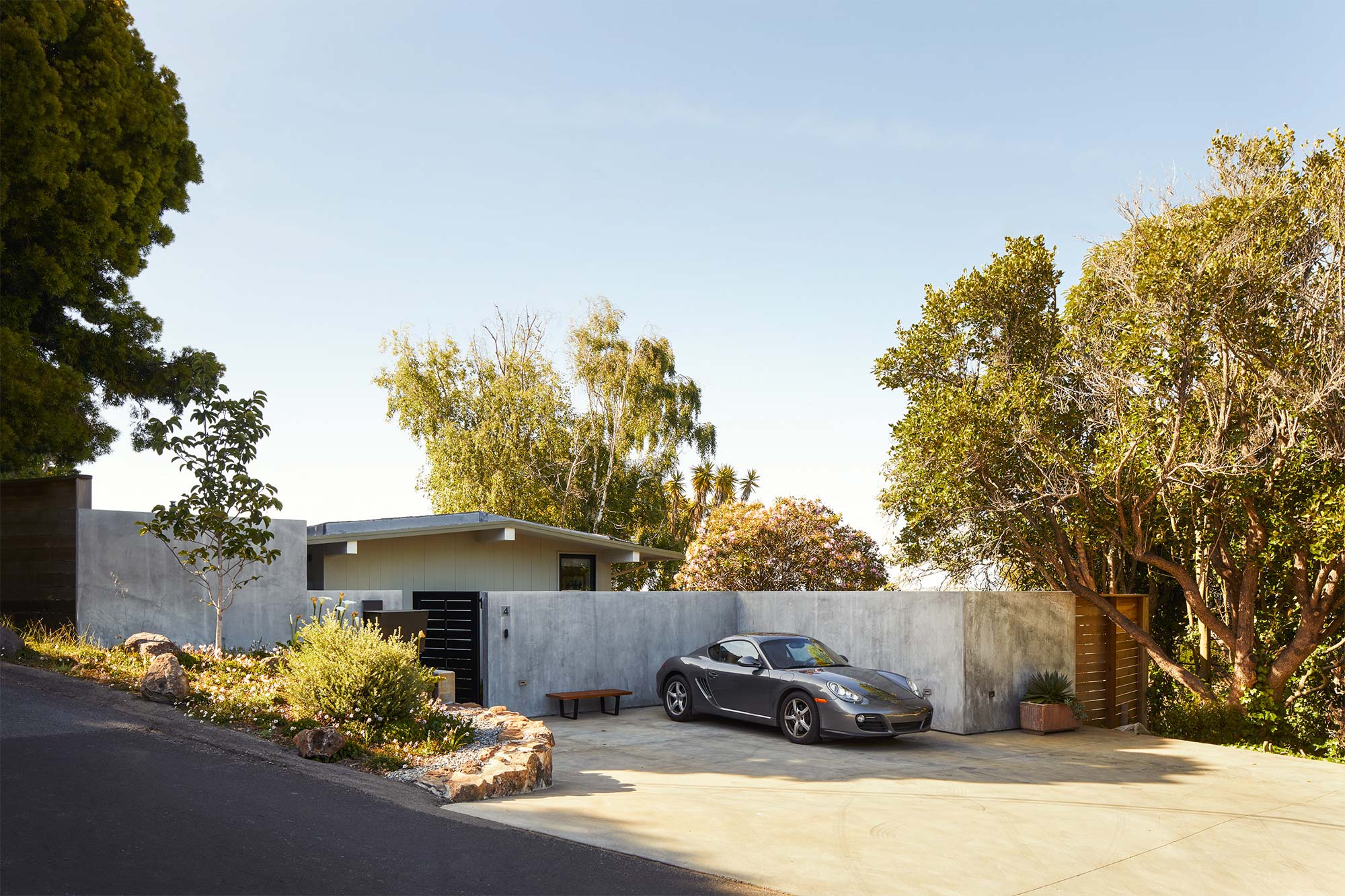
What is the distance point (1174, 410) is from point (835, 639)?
5.86m

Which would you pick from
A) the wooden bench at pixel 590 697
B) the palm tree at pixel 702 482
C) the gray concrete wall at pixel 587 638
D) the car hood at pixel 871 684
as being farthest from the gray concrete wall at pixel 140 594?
the palm tree at pixel 702 482

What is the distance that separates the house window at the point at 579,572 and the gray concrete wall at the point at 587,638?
535cm

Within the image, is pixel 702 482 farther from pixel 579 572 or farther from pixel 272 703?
pixel 272 703

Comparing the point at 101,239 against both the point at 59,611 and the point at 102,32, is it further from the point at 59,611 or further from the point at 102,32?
the point at 59,611

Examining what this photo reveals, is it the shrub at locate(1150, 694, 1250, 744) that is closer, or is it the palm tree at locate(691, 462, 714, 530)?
the shrub at locate(1150, 694, 1250, 744)

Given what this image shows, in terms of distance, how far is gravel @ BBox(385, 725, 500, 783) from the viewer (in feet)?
27.3

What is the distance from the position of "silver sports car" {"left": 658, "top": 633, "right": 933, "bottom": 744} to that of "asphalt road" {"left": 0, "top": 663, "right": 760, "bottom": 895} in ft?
18.6

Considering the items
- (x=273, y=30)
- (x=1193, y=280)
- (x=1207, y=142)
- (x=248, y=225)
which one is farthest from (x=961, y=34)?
(x=248, y=225)

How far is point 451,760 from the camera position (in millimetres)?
8750

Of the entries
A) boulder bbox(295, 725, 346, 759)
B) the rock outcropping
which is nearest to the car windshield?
the rock outcropping

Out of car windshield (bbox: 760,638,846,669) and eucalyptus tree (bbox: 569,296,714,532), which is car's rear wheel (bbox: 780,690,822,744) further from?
eucalyptus tree (bbox: 569,296,714,532)

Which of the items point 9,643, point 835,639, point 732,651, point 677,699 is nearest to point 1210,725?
point 835,639

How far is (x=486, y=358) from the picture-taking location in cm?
3638

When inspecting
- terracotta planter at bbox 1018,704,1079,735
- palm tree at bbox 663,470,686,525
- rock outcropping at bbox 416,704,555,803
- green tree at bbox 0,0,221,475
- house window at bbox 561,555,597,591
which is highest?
green tree at bbox 0,0,221,475
